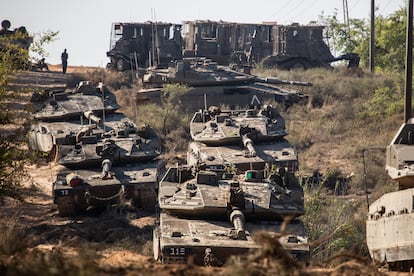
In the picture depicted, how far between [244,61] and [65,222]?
82.4 ft

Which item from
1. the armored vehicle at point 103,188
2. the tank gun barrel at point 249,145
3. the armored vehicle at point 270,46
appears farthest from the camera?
the armored vehicle at point 270,46

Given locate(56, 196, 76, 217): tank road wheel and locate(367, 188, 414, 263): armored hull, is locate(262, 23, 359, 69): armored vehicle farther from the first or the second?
locate(367, 188, 414, 263): armored hull

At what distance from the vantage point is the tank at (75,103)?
25.2 meters

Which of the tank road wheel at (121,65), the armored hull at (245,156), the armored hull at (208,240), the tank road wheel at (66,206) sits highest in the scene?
the tank road wheel at (121,65)

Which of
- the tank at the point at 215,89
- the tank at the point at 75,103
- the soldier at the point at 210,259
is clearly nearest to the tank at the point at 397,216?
the soldier at the point at 210,259

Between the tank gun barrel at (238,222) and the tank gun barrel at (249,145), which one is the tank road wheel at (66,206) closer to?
the tank gun barrel at (249,145)

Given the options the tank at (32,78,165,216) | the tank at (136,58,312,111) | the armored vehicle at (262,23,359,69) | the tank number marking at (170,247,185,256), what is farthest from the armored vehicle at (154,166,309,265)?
the armored vehicle at (262,23,359,69)

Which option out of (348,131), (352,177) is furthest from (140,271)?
(348,131)

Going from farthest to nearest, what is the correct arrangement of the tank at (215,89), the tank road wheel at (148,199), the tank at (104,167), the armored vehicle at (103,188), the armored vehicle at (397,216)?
the tank at (215,89)
the tank road wheel at (148,199)
the tank at (104,167)
the armored vehicle at (103,188)
the armored vehicle at (397,216)

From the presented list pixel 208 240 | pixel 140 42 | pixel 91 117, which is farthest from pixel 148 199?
pixel 140 42

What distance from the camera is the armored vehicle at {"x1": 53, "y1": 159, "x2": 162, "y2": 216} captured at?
1844 centimetres

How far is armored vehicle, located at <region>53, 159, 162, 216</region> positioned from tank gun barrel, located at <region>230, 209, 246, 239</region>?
195 inches

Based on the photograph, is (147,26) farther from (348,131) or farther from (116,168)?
(116,168)

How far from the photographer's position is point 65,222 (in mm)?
18641
